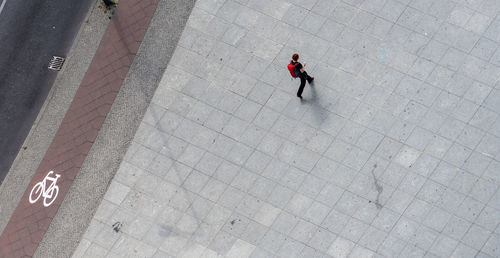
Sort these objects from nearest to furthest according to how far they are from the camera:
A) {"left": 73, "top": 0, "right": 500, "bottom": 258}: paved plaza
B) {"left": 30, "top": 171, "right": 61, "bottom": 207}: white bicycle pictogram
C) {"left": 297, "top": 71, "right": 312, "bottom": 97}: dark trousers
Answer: {"left": 73, "top": 0, "right": 500, "bottom": 258}: paved plaza < {"left": 297, "top": 71, "right": 312, "bottom": 97}: dark trousers < {"left": 30, "top": 171, "right": 61, "bottom": 207}: white bicycle pictogram

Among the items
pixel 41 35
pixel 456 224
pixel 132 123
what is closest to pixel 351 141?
pixel 456 224

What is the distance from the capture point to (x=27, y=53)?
1944 centimetres

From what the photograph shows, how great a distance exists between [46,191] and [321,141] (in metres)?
8.55

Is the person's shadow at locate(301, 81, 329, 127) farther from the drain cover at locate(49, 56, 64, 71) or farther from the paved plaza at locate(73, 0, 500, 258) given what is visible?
the drain cover at locate(49, 56, 64, 71)

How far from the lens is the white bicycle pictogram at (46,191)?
17797mm

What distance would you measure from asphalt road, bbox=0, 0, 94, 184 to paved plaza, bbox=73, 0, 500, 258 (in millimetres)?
3884

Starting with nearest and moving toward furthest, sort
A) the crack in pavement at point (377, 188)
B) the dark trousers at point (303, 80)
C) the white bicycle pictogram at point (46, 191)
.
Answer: the crack in pavement at point (377, 188)
the dark trousers at point (303, 80)
the white bicycle pictogram at point (46, 191)

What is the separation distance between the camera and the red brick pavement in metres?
17.6

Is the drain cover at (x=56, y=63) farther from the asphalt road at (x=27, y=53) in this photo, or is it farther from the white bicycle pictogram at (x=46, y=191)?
the white bicycle pictogram at (x=46, y=191)

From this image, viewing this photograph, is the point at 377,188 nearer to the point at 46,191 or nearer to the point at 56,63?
the point at 46,191

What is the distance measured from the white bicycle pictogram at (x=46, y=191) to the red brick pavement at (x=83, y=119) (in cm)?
11

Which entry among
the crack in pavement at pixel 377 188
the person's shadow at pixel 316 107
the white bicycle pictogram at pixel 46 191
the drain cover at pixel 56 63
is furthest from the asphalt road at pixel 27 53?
the crack in pavement at pixel 377 188

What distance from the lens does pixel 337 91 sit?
17.3 m

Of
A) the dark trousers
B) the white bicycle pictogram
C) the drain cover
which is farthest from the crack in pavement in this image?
the drain cover
